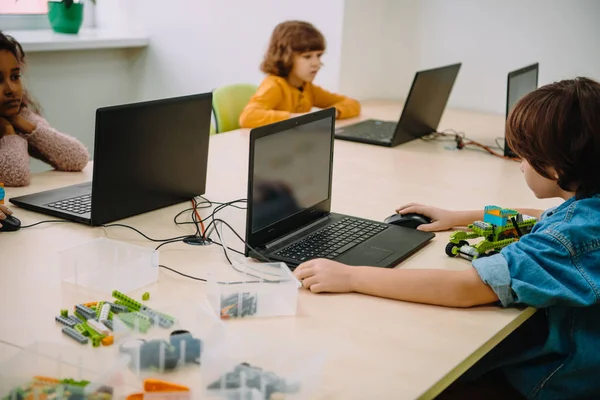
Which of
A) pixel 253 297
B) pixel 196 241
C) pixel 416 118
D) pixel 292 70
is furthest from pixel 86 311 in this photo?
pixel 292 70

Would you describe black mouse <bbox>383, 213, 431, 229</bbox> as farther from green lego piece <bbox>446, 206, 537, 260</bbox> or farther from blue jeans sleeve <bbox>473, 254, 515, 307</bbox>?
blue jeans sleeve <bbox>473, 254, 515, 307</bbox>

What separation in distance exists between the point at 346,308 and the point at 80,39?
2.68 metres

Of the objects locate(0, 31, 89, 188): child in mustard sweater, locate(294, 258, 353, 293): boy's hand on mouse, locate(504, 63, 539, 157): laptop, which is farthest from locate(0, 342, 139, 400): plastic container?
locate(504, 63, 539, 157): laptop

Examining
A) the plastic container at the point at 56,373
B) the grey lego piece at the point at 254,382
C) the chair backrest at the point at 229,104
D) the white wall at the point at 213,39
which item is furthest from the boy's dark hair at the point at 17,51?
the white wall at the point at 213,39

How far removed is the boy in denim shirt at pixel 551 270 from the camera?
123 cm

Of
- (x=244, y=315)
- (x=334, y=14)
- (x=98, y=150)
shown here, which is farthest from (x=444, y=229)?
(x=334, y=14)

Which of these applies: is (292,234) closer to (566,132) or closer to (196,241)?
(196,241)

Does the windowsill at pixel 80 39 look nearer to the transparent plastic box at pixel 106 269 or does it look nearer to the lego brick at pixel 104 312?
the transparent plastic box at pixel 106 269

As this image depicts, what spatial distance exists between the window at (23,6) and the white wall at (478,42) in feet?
5.02

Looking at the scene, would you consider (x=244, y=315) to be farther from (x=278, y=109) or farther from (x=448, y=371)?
(x=278, y=109)

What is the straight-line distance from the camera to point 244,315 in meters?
1.19

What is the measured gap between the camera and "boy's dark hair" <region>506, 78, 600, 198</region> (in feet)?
4.15

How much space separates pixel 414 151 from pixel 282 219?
111cm

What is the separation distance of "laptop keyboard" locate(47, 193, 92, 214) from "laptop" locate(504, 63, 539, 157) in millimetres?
1313
